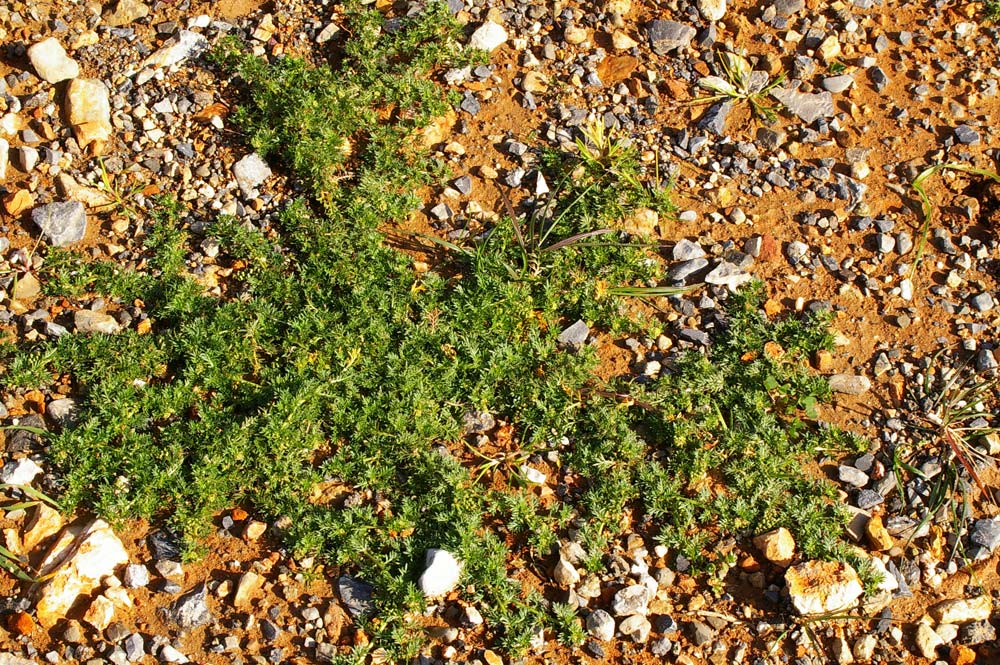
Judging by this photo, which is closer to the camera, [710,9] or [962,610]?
[962,610]

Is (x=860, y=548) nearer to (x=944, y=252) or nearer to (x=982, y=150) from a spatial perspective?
(x=944, y=252)

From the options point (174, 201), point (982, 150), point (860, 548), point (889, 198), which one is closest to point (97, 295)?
point (174, 201)

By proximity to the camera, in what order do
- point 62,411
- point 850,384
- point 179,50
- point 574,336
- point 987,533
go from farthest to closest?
point 179,50 → point 574,336 → point 850,384 → point 62,411 → point 987,533

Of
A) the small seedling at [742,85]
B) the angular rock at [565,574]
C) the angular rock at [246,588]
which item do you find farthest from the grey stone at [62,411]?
the small seedling at [742,85]

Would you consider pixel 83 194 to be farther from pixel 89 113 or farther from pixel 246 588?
pixel 246 588

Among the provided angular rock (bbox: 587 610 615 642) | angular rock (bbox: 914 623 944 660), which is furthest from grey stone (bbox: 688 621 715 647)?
angular rock (bbox: 914 623 944 660)

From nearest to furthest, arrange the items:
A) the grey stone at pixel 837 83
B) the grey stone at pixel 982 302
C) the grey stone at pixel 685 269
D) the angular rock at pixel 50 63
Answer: the grey stone at pixel 982 302 < the grey stone at pixel 685 269 < the angular rock at pixel 50 63 < the grey stone at pixel 837 83

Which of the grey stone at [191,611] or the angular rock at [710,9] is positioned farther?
the angular rock at [710,9]

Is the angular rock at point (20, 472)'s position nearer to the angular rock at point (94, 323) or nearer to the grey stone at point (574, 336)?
the angular rock at point (94, 323)

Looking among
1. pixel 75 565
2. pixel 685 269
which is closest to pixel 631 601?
pixel 685 269
